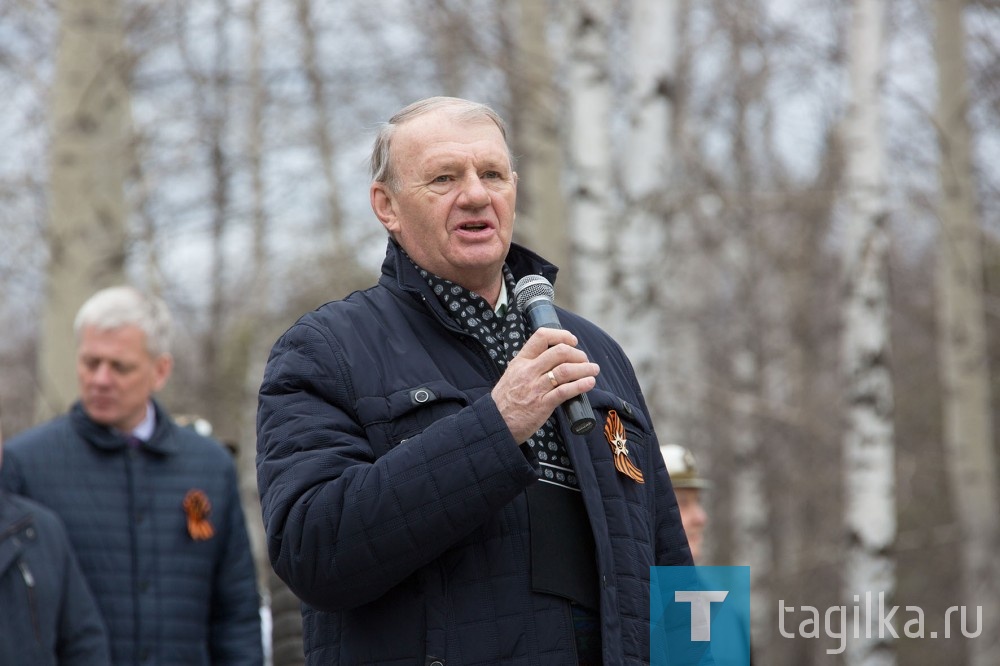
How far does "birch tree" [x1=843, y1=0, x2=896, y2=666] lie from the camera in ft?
29.6

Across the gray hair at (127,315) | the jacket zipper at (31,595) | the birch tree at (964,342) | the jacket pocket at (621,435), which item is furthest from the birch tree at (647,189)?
the birch tree at (964,342)

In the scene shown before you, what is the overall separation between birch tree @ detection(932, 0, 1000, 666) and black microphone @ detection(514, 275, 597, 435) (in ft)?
37.3

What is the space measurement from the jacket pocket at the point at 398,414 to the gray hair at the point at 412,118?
20.1 inches

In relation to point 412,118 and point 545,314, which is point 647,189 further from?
point 545,314

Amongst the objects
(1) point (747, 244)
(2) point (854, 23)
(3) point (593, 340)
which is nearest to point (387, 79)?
(1) point (747, 244)

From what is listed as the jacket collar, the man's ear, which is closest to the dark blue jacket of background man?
the jacket collar

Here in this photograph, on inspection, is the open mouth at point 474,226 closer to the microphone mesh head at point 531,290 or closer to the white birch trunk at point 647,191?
the microphone mesh head at point 531,290

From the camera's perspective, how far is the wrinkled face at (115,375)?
4508 mm

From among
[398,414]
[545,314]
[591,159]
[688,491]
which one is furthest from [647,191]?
[398,414]

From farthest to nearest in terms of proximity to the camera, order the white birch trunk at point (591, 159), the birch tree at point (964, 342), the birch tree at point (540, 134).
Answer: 1. the birch tree at point (964, 342)
2. the birch tree at point (540, 134)
3. the white birch trunk at point (591, 159)

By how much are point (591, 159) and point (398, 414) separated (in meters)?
5.34

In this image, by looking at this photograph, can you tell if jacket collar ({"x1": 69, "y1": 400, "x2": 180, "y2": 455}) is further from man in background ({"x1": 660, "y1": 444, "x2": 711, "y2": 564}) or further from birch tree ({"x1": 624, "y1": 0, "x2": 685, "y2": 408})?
birch tree ({"x1": 624, "y1": 0, "x2": 685, "y2": 408})

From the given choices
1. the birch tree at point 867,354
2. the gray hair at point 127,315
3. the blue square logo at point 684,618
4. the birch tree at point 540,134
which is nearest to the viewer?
the blue square logo at point 684,618

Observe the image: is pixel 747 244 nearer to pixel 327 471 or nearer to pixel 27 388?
pixel 27 388
